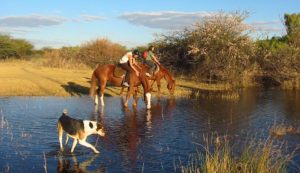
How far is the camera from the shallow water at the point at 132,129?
9695 millimetres

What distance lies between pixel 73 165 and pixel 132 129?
424 cm

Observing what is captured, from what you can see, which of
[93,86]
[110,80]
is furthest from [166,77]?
[93,86]

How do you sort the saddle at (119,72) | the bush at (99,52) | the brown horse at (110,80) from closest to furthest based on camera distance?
the brown horse at (110,80) → the saddle at (119,72) → the bush at (99,52)

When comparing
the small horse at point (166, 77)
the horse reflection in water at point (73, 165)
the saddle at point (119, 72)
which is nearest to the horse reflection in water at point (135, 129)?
the horse reflection in water at point (73, 165)

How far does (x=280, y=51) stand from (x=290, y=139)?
20.9 metres

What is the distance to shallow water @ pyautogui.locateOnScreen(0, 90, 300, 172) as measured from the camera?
31.8 feet

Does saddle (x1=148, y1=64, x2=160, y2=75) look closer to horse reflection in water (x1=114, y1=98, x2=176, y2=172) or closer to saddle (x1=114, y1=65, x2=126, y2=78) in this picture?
horse reflection in water (x1=114, y1=98, x2=176, y2=172)

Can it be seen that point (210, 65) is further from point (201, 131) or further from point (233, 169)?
point (233, 169)

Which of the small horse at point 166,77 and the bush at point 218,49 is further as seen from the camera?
the bush at point 218,49

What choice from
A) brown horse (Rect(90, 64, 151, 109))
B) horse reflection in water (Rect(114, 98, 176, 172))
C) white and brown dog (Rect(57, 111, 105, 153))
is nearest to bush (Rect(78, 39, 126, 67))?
→ brown horse (Rect(90, 64, 151, 109))

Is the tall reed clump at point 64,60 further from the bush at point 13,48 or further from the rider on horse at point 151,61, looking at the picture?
the rider on horse at point 151,61

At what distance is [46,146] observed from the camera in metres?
11.0

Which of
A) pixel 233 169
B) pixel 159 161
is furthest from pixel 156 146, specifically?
pixel 233 169

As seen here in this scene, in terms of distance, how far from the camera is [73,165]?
30.9 ft
